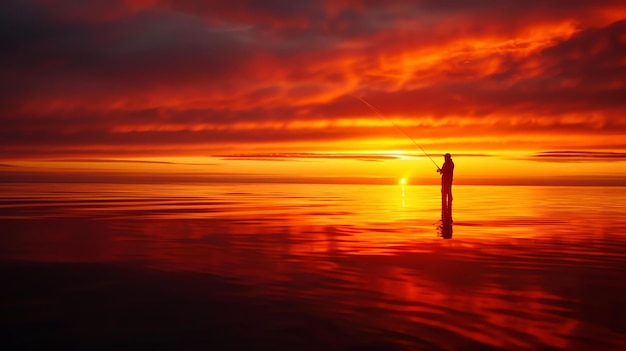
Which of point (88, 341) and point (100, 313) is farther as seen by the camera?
point (100, 313)

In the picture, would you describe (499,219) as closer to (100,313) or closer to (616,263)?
(616,263)

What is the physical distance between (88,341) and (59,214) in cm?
2160

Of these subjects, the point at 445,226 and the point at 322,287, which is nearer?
the point at 322,287

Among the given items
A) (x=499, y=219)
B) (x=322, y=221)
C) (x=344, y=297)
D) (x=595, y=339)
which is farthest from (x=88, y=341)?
(x=499, y=219)

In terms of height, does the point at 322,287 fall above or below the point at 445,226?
below

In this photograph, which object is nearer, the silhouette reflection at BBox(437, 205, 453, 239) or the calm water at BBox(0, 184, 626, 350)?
the calm water at BBox(0, 184, 626, 350)

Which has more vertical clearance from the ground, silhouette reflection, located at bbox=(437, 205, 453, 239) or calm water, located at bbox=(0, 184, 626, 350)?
silhouette reflection, located at bbox=(437, 205, 453, 239)

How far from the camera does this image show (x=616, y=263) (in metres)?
13.5

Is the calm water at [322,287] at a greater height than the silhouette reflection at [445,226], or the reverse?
the silhouette reflection at [445,226]

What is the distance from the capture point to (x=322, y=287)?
10.7 metres

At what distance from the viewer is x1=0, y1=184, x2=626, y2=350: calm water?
769 cm

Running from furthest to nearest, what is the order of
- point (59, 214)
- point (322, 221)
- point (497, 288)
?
point (59, 214) < point (322, 221) < point (497, 288)

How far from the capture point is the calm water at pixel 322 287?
7.69 meters

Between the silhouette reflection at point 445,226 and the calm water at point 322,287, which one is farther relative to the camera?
the silhouette reflection at point 445,226
